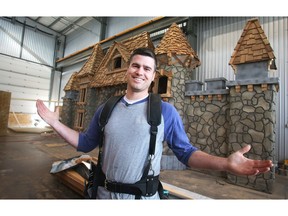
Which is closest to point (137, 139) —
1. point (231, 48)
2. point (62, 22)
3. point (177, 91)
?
point (177, 91)

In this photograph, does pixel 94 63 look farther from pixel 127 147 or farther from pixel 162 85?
pixel 127 147

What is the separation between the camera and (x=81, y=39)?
13734mm

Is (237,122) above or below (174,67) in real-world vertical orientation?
below

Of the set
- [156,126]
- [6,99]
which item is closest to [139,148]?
[156,126]

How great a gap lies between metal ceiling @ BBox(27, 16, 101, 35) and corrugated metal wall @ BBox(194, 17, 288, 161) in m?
9.92

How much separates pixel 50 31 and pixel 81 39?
348 cm

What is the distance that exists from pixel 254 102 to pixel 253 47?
1.60 m

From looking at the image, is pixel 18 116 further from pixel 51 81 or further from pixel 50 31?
pixel 50 31

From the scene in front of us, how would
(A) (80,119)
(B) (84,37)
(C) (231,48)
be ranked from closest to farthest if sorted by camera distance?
(C) (231,48) → (A) (80,119) → (B) (84,37)

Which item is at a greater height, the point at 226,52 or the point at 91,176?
the point at 226,52

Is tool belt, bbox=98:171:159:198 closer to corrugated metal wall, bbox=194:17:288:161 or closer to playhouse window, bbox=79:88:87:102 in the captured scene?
corrugated metal wall, bbox=194:17:288:161

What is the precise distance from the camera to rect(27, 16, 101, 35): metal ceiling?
13040 mm

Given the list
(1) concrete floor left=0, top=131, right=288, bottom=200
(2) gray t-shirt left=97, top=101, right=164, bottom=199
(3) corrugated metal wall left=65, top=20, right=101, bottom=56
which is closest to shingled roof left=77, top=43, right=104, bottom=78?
(3) corrugated metal wall left=65, top=20, right=101, bottom=56

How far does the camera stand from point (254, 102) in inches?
171
